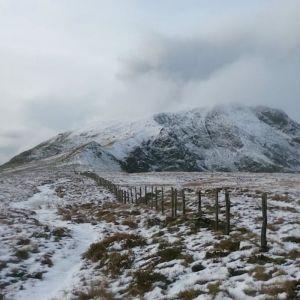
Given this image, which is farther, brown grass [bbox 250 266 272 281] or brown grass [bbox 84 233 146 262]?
brown grass [bbox 84 233 146 262]

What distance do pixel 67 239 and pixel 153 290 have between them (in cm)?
993

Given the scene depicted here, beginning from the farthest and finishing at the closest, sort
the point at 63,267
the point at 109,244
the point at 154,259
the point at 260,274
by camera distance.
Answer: the point at 109,244 → the point at 63,267 → the point at 154,259 → the point at 260,274

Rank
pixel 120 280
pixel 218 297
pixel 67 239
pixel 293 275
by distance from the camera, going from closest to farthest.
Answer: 1. pixel 218 297
2. pixel 293 275
3. pixel 120 280
4. pixel 67 239

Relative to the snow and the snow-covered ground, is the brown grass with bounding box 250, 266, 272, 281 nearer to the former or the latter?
the snow-covered ground

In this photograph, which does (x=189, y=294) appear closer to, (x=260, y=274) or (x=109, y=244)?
(x=260, y=274)

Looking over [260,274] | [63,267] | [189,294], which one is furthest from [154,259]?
[260,274]

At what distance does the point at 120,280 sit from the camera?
50.9ft

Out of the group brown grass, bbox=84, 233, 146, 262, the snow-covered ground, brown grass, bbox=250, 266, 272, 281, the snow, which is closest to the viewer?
brown grass, bbox=250, 266, 272, 281

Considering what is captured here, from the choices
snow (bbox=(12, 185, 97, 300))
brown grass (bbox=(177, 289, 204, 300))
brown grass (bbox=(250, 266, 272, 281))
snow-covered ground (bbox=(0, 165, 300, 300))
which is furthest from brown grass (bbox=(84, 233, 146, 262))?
brown grass (bbox=(250, 266, 272, 281))

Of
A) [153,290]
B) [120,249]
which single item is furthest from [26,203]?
[153,290]

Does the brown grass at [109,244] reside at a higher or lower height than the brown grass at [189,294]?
higher

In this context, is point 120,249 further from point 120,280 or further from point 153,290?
point 153,290

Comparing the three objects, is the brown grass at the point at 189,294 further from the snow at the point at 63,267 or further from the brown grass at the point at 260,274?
the snow at the point at 63,267

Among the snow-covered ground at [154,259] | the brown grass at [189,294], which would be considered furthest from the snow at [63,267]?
the brown grass at [189,294]
